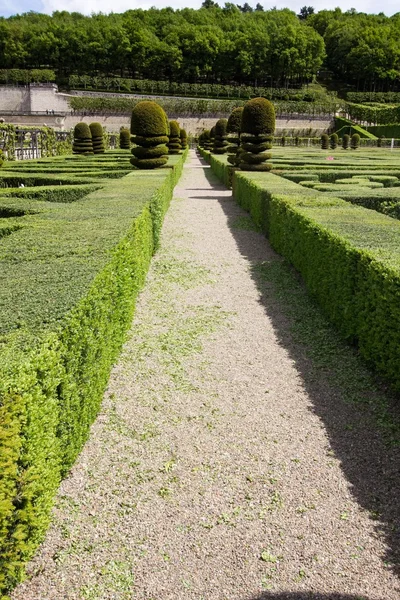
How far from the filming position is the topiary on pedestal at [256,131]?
57.1ft

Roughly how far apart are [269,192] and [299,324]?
5319 millimetres

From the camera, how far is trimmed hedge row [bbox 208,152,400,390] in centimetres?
451

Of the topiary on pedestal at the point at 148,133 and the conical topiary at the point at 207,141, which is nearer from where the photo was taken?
the topiary on pedestal at the point at 148,133

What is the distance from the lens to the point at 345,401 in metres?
4.55

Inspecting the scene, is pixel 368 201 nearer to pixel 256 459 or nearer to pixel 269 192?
pixel 269 192

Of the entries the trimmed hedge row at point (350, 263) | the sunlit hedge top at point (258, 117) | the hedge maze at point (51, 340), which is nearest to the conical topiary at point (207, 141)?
the sunlit hedge top at point (258, 117)

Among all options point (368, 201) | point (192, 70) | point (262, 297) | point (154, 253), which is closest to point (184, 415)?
point (262, 297)

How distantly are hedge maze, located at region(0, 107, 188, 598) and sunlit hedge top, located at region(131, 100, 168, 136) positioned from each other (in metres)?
11.6

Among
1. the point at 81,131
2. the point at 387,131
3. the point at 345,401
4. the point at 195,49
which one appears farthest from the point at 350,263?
the point at 195,49

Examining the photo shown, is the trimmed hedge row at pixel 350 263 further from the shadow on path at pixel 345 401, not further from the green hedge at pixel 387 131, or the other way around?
the green hedge at pixel 387 131

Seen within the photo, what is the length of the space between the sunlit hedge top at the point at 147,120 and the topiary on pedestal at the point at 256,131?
120 inches

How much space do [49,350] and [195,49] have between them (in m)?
108

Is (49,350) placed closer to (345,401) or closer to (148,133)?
(345,401)

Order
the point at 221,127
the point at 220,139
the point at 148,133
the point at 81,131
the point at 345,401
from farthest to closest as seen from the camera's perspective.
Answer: the point at 220,139, the point at 221,127, the point at 81,131, the point at 148,133, the point at 345,401
